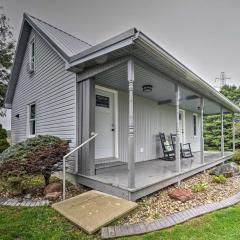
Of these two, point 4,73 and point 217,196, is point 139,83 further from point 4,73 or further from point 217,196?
point 4,73

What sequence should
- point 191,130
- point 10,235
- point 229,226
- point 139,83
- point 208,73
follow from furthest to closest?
1. point 208,73
2. point 191,130
3. point 139,83
4. point 229,226
5. point 10,235

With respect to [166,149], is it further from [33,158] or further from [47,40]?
[47,40]

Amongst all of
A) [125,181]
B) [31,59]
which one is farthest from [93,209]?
[31,59]

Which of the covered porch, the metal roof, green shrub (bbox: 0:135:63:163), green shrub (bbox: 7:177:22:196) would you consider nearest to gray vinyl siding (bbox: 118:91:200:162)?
the covered porch

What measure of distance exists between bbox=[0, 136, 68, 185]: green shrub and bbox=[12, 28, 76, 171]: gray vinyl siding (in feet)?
2.30

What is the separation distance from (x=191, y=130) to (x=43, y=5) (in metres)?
10.3

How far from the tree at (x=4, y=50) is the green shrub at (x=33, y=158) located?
410 inches

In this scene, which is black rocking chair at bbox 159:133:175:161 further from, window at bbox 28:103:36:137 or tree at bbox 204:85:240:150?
→ tree at bbox 204:85:240:150

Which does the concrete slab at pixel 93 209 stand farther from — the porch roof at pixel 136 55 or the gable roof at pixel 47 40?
the gable roof at pixel 47 40

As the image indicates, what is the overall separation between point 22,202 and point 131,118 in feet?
8.65

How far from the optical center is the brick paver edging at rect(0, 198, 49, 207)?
12.7 ft

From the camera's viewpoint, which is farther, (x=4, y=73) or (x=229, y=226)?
(x=4, y=73)

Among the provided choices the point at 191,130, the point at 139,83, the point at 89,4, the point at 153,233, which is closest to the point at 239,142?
the point at 191,130

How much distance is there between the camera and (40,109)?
7133mm
